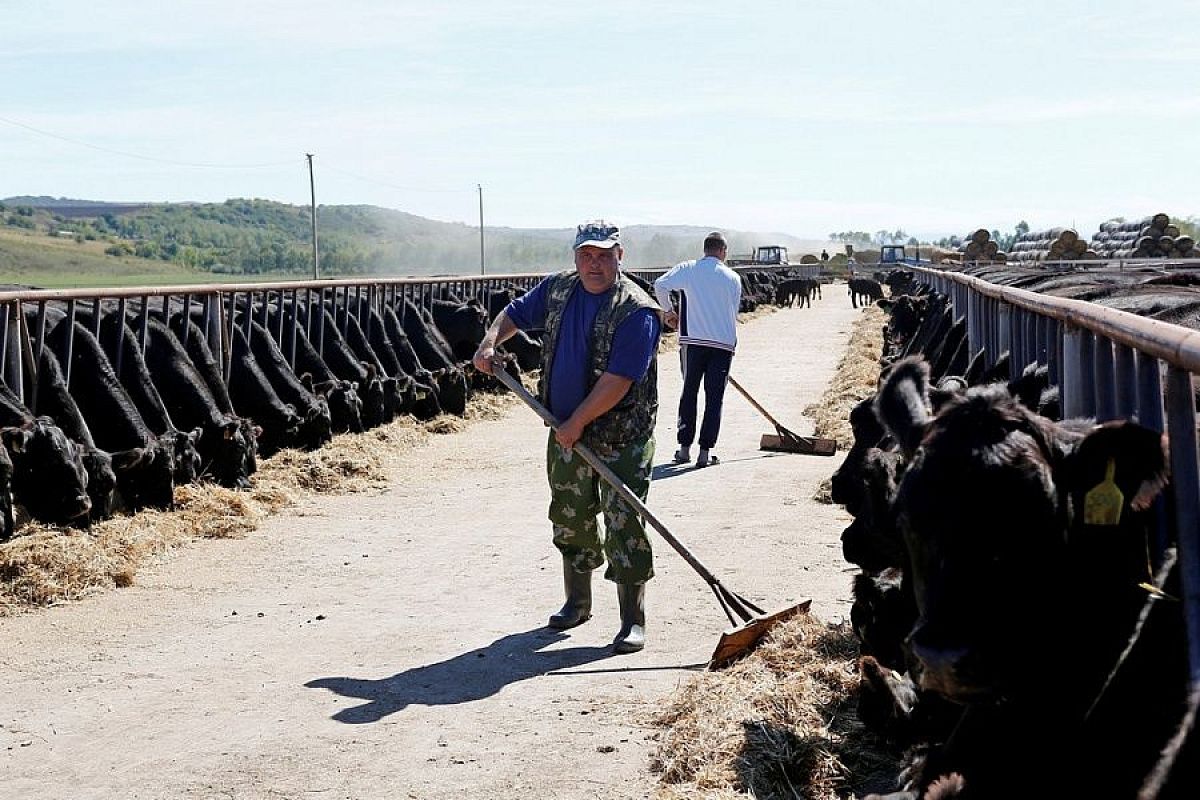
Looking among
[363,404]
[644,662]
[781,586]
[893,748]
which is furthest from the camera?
[363,404]

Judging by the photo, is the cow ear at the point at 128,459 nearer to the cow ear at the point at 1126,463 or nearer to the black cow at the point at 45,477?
the black cow at the point at 45,477

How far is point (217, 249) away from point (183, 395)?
126181 mm

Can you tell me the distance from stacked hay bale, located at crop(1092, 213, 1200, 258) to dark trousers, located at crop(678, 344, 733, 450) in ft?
72.1

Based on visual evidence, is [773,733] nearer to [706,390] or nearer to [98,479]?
[98,479]

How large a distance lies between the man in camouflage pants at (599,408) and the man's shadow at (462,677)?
10.4 inches

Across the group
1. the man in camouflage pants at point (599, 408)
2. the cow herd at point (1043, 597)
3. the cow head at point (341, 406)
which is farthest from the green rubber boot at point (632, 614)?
the cow head at point (341, 406)

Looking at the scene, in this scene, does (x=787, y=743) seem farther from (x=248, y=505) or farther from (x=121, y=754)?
(x=248, y=505)

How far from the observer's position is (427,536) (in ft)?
30.9

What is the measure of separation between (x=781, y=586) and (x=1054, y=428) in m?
4.34

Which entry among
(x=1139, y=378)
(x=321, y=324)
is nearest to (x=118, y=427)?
(x=321, y=324)

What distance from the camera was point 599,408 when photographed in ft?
22.1

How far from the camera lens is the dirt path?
17.0 feet

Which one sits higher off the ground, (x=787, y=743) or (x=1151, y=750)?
(x=1151, y=750)

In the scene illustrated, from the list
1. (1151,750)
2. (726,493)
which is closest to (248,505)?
(726,493)
